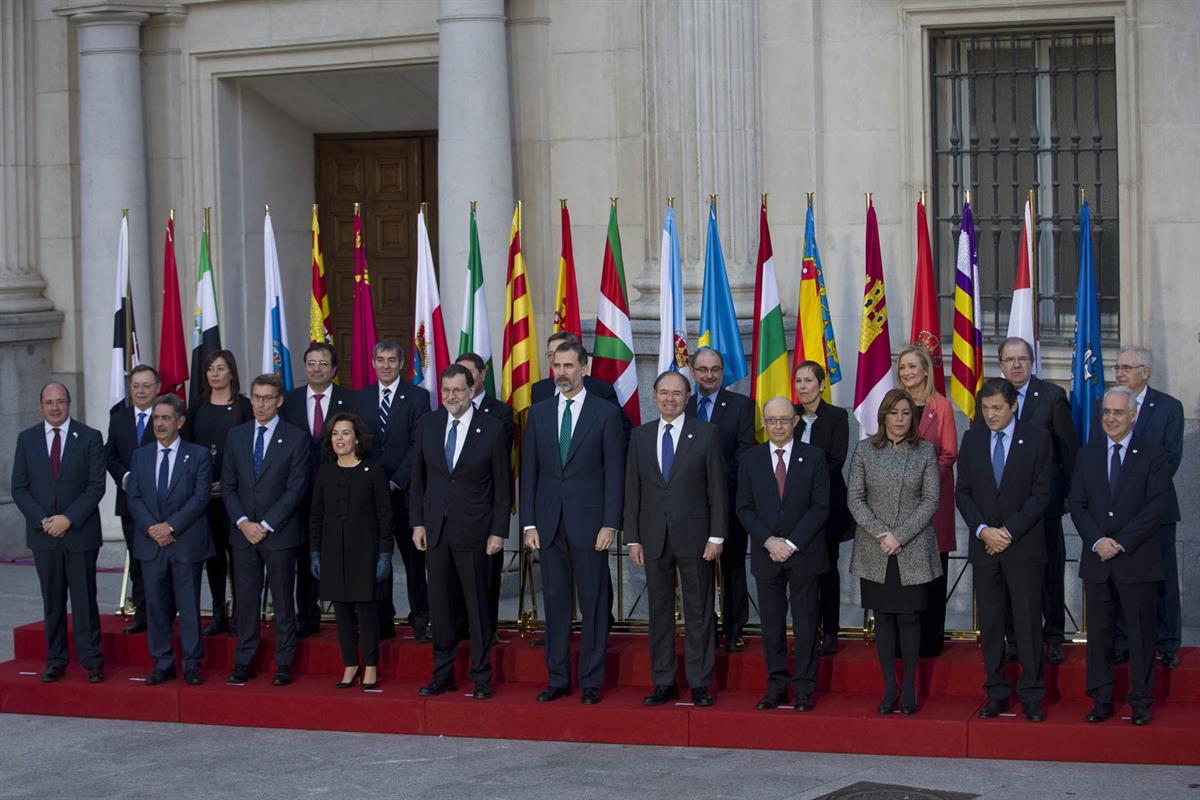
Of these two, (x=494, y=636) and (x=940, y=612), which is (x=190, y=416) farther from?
(x=940, y=612)

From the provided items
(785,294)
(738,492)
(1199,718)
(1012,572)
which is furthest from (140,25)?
(1199,718)

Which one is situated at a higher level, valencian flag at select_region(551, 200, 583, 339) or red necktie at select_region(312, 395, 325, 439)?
valencian flag at select_region(551, 200, 583, 339)

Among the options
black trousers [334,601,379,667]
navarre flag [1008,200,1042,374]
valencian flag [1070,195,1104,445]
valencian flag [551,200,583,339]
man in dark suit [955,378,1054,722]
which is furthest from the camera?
valencian flag [551,200,583,339]

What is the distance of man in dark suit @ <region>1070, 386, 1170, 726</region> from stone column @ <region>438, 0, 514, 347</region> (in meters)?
5.45

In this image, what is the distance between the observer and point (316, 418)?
1141 cm

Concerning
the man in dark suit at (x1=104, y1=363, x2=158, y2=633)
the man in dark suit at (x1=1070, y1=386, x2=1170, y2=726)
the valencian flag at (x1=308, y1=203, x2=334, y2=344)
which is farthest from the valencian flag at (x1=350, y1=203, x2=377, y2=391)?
the man in dark suit at (x1=1070, y1=386, x2=1170, y2=726)

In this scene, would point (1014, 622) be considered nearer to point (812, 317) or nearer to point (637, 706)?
point (637, 706)

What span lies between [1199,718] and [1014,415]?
177cm

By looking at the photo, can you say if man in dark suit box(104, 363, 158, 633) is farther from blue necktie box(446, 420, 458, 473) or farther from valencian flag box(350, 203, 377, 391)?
blue necktie box(446, 420, 458, 473)

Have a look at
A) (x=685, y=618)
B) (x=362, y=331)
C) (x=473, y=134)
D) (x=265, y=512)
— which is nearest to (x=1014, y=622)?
(x=685, y=618)

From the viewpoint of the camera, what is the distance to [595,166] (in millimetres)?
13836

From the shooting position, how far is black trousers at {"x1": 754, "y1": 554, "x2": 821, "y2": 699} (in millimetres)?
9828

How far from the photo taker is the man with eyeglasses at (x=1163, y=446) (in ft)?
32.6

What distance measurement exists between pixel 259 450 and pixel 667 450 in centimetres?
240
